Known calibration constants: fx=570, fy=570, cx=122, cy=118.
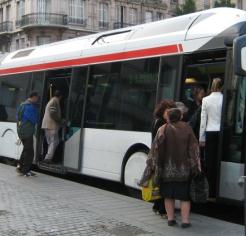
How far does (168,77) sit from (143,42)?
39.9 inches

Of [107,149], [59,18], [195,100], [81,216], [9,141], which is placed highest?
[59,18]

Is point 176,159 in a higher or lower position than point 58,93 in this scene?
lower

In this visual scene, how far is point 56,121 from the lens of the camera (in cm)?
1224

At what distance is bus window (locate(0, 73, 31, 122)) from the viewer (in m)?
14.0

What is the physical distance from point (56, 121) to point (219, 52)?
16.1 ft

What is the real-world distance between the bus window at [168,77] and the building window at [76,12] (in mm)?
50265

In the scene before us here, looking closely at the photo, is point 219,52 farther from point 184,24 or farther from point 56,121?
point 56,121

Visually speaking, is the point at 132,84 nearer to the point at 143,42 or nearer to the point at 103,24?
the point at 143,42

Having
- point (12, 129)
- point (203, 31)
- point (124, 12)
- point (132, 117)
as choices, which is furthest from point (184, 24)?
point (124, 12)

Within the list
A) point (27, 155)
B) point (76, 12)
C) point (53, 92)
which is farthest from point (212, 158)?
point (76, 12)

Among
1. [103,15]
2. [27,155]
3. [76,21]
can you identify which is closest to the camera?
[27,155]

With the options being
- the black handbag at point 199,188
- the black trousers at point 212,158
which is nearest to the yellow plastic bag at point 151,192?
the black handbag at point 199,188

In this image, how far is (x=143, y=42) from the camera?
32.5 ft

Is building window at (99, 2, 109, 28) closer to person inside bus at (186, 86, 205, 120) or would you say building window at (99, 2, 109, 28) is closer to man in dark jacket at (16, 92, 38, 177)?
man in dark jacket at (16, 92, 38, 177)
